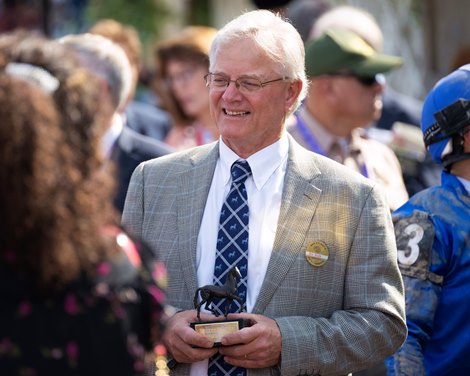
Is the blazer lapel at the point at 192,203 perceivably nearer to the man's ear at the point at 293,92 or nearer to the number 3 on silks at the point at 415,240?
the man's ear at the point at 293,92

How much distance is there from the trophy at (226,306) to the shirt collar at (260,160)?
449mm

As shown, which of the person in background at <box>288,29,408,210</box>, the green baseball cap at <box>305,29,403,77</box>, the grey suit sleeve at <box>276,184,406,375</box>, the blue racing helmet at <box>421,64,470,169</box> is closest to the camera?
the grey suit sleeve at <box>276,184,406,375</box>

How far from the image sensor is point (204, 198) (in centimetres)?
446

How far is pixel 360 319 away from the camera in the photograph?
14.1ft

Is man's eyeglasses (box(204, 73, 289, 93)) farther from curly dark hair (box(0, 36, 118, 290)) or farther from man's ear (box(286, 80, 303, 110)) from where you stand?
curly dark hair (box(0, 36, 118, 290))

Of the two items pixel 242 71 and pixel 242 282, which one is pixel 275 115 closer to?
pixel 242 71

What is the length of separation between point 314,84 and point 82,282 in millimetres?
3691

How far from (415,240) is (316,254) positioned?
572 mm

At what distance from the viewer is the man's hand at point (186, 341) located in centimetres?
412

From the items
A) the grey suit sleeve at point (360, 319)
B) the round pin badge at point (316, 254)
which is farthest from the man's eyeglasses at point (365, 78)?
the round pin badge at point (316, 254)

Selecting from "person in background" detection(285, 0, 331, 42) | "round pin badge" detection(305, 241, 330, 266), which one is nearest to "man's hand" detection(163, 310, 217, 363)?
"round pin badge" detection(305, 241, 330, 266)

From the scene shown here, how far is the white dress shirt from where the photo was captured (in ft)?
14.1

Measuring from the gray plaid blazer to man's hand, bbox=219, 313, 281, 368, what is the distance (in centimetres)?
4

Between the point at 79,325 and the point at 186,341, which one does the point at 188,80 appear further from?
the point at 79,325
